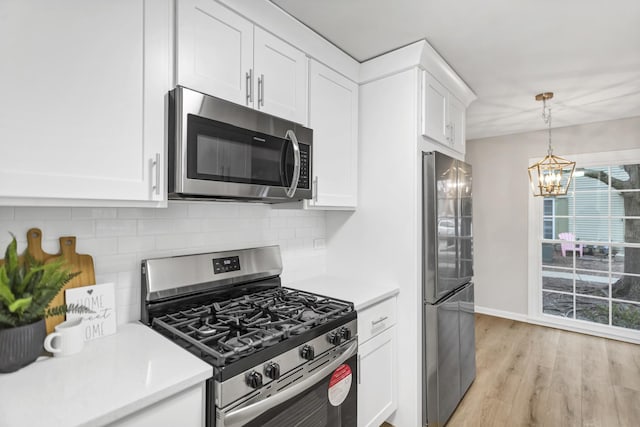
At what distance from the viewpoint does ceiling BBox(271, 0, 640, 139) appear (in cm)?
168

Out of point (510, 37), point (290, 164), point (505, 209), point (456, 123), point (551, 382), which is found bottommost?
point (551, 382)

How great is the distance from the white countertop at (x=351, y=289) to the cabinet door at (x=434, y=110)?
100 cm

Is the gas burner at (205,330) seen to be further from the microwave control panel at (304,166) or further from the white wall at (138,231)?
the microwave control panel at (304,166)

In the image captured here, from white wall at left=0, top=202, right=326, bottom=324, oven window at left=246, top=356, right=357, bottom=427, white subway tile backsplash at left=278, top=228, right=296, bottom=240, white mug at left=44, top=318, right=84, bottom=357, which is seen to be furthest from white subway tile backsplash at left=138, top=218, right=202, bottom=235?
oven window at left=246, top=356, right=357, bottom=427

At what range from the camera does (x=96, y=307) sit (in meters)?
1.29

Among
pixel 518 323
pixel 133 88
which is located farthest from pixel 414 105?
pixel 518 323

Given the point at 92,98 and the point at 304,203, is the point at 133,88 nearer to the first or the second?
the point at 92,98

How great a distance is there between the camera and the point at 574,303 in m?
3.93

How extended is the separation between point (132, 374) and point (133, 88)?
941mm

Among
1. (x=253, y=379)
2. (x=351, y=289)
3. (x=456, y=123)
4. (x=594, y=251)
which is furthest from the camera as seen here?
(x=594, y=251)

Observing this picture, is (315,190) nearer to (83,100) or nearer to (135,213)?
(135,213)

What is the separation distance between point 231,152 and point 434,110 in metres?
1.42

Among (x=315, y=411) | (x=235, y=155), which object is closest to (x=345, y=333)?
(x=315, y=411)

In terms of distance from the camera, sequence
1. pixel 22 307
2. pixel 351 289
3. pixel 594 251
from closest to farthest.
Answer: pixel 22 307, pixel 351 289, pixel 594 251
